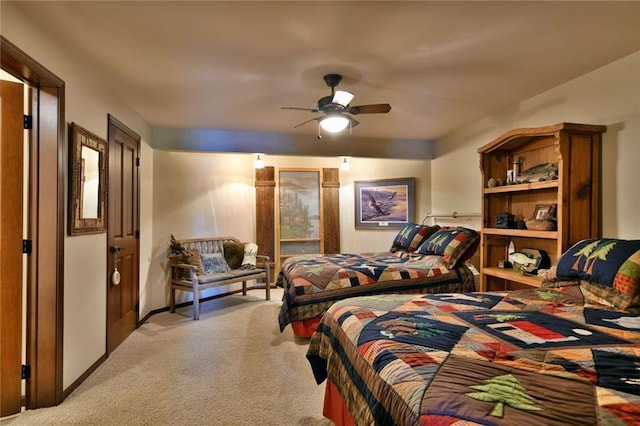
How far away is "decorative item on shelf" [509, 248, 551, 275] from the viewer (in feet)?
9.46

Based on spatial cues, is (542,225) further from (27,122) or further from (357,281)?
(27,122)

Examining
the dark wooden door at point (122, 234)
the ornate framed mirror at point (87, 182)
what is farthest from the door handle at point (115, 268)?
the ornate framed mirror at point (87, 182)

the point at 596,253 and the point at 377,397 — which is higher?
the point at 596,253

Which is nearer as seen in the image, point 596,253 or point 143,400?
point 596,253

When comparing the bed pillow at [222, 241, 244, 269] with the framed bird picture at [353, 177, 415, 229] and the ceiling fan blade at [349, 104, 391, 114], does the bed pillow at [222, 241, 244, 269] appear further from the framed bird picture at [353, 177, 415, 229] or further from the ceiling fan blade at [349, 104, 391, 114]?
the ceiling fan blade at [349, 104, 391, 114]

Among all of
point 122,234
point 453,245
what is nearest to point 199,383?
point 122,234

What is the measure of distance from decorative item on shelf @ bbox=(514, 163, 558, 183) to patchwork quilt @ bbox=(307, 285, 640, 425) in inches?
43.4

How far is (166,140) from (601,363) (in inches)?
182

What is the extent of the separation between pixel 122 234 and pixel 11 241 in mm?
1265

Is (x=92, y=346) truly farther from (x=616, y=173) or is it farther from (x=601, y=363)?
(x=616, y=173)

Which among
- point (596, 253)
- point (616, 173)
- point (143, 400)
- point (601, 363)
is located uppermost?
point (616, 173)

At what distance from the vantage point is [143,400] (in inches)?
89.4

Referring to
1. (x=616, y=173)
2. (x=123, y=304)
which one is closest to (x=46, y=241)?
(x=123, y=304)

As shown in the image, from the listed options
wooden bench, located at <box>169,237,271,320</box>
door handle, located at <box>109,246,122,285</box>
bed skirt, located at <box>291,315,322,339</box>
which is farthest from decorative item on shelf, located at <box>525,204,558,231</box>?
door handle, located at <box>109,246,122,285</box>
